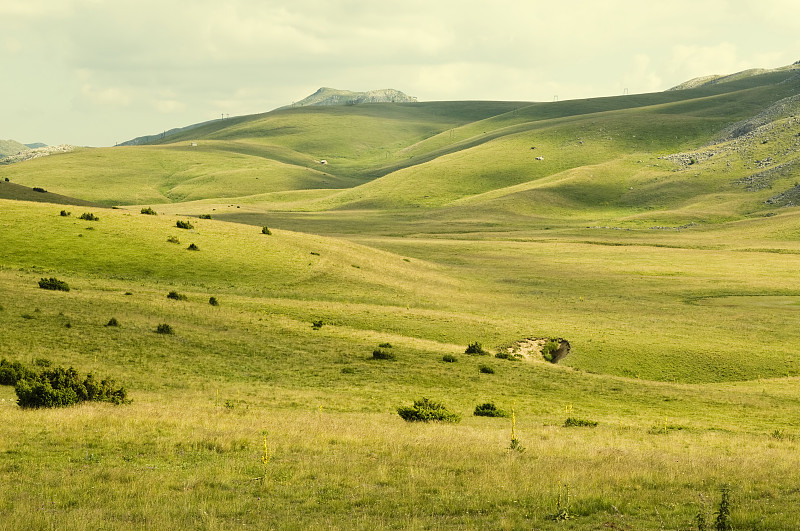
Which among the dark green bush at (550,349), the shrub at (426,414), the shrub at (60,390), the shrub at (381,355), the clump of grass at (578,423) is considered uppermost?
the shrub at (60,390)

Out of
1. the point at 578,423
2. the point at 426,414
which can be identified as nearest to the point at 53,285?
the point at 426,414

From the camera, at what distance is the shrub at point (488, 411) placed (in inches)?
1280

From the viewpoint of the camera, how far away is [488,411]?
107ft

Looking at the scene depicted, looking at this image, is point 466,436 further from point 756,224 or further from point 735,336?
point 756,224

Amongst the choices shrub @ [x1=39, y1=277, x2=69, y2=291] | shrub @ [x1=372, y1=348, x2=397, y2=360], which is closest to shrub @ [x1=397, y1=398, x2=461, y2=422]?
shrub @ [x1=372, y1=348, x2=397, y2=360]

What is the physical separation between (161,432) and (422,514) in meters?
11.3

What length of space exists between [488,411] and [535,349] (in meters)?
22.6

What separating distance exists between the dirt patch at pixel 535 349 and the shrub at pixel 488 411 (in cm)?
1712

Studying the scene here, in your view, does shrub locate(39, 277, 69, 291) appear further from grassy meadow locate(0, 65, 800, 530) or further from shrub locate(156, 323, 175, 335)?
shrub locate(156, 323, 175, 335)

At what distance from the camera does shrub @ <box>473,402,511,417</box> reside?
32.5 meters

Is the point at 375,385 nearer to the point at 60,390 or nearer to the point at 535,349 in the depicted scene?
the point at 60,390

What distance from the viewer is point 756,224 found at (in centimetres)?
15362

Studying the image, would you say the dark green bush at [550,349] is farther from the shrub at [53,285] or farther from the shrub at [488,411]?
the shrub at [53,285]

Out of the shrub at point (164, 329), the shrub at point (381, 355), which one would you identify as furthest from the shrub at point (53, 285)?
the shrub at point (381, 355)
